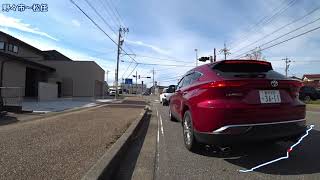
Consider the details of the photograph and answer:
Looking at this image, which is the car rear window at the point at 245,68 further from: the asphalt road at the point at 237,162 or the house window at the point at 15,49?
the house window at the point at 15,49

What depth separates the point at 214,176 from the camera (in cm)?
519

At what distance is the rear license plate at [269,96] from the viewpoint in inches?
223

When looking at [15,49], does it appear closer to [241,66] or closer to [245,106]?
[241,66]

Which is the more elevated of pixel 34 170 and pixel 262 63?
pixel 262 63

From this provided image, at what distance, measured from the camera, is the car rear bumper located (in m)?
5.48

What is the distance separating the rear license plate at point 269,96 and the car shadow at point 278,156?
0.82 metres

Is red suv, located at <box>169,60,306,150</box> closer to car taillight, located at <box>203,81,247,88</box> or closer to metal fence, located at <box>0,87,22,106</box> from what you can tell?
car taillight, located at <box>203,81,247,88</box>

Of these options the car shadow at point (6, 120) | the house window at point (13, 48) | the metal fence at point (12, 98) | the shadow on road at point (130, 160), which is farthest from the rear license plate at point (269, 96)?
the house window at point (13, 48)

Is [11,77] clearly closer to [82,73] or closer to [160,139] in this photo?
[82,73]

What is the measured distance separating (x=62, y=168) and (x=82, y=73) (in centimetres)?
4503

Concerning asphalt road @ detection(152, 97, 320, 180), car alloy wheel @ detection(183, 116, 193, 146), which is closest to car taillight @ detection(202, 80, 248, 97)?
asphalt road @ detection(152, 97, 320, 180)

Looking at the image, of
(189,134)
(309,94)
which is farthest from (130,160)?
(309,94)

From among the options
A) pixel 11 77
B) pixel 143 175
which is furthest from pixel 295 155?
pixel 11 77

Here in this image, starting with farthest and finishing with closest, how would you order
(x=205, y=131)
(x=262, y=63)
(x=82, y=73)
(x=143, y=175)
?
(x=82, y=73), (x=262, y=63), (x=205, y=131), (x=143, y=175)
